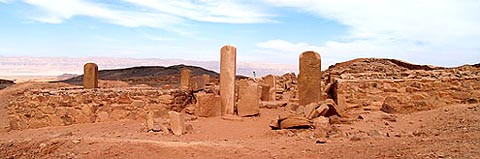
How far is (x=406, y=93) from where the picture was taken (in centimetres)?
1219

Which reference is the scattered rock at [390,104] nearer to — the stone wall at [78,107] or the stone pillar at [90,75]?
the stone wall at [78,107]

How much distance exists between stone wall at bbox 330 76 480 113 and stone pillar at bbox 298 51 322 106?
0.60 metres

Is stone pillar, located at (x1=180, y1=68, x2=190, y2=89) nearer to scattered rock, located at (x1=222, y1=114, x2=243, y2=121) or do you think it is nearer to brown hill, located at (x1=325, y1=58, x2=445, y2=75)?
brown hill, located at (x1=325, y1=58, x2=445, y2=75)

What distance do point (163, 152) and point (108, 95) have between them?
196 inches

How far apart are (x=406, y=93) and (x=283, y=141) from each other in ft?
16.9

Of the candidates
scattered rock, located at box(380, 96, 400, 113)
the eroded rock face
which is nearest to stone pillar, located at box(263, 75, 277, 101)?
the eroded rock face

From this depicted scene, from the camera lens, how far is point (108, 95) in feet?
38.7

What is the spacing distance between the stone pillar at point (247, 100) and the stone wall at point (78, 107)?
7.19 feet

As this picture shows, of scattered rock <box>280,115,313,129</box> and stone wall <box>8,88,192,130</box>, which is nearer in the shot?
scattered rock <box>280,115,313,129</box>

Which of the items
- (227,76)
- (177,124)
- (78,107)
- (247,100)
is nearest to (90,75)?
(78,107)

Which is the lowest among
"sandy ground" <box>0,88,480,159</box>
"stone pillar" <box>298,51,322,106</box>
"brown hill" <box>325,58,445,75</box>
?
"sandy ground" <box>0,88,480,159</box>

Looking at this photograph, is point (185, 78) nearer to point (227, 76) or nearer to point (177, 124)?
point (227, 76)

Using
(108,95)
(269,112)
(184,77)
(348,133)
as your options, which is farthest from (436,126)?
(184,77)

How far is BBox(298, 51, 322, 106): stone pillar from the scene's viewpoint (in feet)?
40.9
